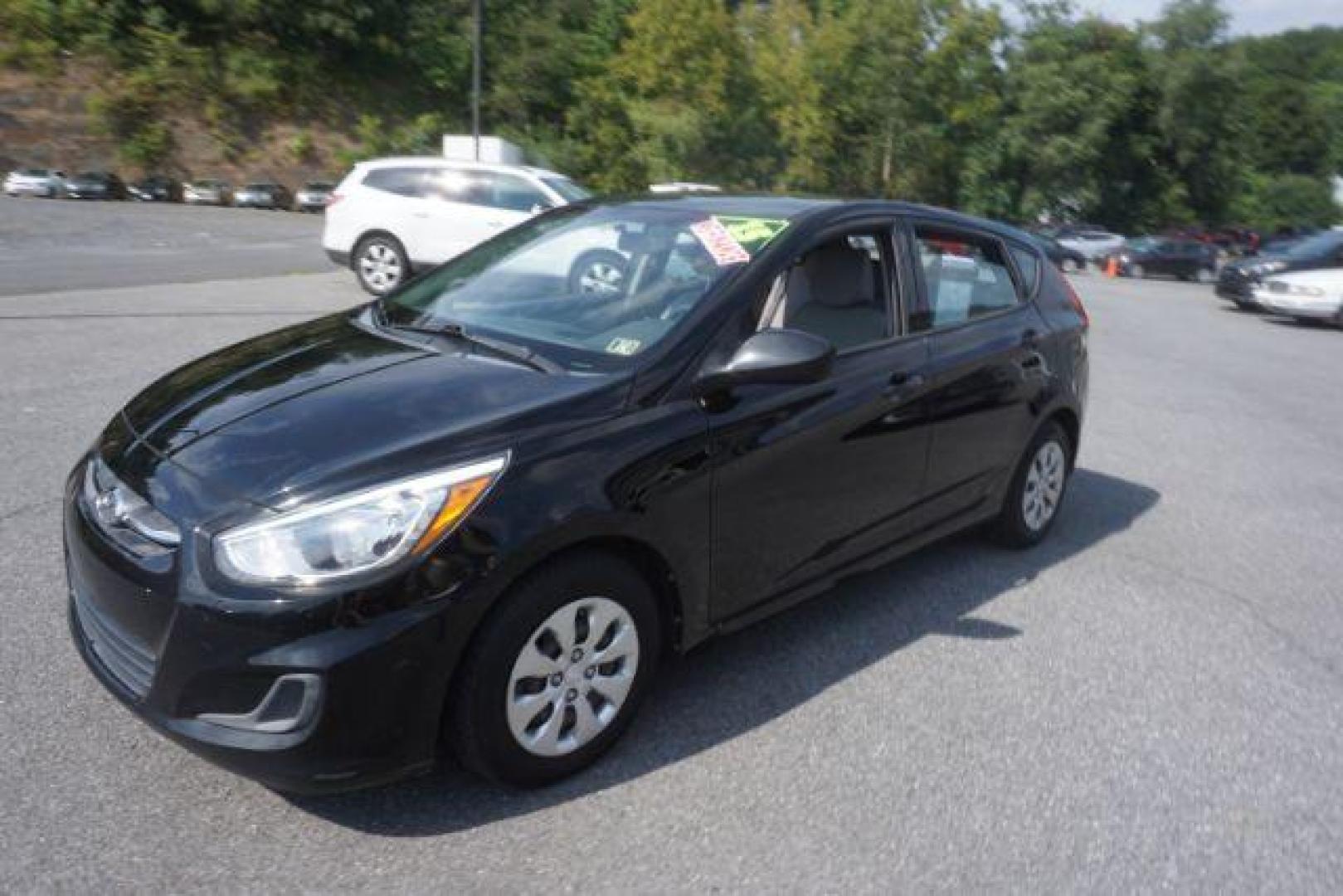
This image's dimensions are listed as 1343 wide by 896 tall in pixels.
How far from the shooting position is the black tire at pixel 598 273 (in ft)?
12.5

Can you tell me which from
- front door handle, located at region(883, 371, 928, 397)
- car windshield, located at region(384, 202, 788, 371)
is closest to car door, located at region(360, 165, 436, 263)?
car windshield, located at region(384, 202, 788, 371)

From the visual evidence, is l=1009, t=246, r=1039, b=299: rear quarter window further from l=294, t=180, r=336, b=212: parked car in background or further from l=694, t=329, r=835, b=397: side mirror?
l=294, t=180, r=336, b=212: parked car in background

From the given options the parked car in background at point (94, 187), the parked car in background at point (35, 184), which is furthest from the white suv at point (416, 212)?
the parked car in background at point (94, 187)

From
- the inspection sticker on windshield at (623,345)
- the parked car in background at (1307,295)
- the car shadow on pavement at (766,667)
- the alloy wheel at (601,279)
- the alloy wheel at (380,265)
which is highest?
the alloy wheel at (601,279)

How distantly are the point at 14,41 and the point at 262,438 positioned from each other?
52.0m

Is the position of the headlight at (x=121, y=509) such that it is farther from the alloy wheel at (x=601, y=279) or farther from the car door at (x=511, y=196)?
the car door at (x=511, y=196)

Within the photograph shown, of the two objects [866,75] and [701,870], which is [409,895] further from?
[866,75]

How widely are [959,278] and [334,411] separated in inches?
109

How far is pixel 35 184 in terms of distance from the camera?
38.9m

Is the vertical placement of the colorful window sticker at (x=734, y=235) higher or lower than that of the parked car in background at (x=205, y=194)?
higher

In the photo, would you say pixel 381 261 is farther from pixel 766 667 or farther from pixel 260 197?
pixel 260 197

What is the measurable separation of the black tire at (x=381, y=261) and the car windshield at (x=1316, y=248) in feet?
49.7

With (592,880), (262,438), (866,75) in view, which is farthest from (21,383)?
(866,75)

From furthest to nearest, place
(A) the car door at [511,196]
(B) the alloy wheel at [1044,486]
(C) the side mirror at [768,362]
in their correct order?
1. (A) the car door at [511,196]
2. (B) the alloy wheel at [1044,486]
3. (C) the side mirror at [768,362]
